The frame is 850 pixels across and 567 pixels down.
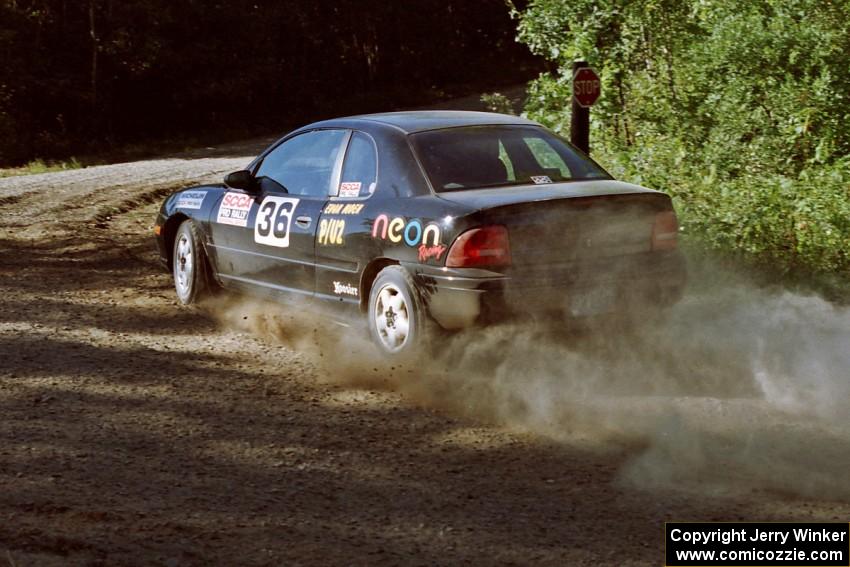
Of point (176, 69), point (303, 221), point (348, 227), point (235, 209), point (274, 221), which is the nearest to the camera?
point (348, 227)

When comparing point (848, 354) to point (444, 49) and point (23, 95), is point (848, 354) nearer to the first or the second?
point (23, 95)

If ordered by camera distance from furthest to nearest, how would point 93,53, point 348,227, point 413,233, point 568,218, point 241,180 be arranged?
point 93,53 < point 241,180 < point 348,227 < point 413,233 < point 568,218

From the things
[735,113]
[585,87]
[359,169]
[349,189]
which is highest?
[585,87]

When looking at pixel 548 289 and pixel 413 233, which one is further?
pixel 413 233

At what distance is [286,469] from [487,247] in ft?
6.02

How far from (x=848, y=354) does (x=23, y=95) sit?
28.3 metres

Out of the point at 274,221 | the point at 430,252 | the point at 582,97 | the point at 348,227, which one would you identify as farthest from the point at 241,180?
the point at 582,97

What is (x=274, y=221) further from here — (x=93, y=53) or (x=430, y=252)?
(x=93, y=53)

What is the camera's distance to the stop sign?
10.7m

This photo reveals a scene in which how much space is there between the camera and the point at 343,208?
7445 millimetres

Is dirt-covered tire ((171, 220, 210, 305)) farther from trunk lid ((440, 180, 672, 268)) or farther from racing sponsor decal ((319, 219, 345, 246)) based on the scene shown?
trunk lid ((440, 180, 672, 268))

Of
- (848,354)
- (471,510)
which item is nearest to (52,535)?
(471,510)

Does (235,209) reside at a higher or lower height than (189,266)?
higher

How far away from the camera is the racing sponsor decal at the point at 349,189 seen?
7441mm
